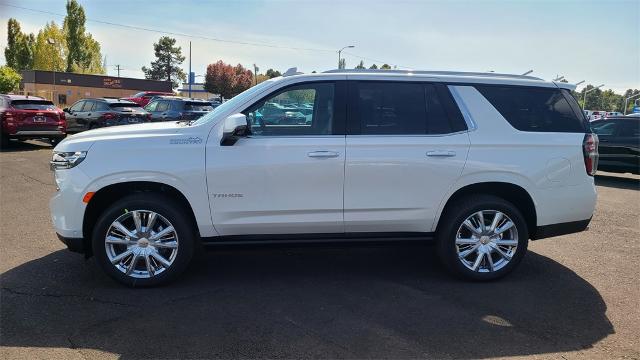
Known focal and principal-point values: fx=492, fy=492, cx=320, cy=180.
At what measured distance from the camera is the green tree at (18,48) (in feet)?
214

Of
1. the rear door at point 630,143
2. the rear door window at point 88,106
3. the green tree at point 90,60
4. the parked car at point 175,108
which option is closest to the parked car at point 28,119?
the rear door window at point 88,106

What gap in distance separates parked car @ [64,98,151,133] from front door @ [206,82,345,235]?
47.3 feet

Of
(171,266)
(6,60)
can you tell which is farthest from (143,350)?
(6,60)

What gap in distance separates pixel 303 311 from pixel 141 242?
1.58 m

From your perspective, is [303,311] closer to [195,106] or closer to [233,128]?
[233,128]

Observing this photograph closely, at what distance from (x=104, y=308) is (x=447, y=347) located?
2.70m

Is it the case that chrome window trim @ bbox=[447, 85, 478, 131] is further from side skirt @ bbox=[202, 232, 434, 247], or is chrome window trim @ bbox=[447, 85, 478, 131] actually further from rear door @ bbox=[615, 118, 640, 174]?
rear door @ bbox=[615, 118, 640, 174]

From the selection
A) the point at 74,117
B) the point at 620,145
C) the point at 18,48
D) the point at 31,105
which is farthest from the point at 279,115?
the point at 18,48

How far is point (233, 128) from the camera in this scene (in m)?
4.18

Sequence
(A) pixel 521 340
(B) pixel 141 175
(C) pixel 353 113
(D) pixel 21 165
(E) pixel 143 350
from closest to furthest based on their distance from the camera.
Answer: (E) pixel 143 350 < (A) pixel 521 340 < (B) pixel 141 175 < (C) pixel 353 113 < (D) pixel 21 165

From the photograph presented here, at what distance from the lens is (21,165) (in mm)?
11648

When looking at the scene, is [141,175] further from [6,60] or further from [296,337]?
[6,60]

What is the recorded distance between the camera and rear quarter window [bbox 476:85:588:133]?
15.6 feet

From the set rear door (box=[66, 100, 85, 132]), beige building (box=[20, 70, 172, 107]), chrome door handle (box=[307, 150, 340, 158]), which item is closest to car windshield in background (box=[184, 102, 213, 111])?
rear door (box=[66, 100, 85, 132])
